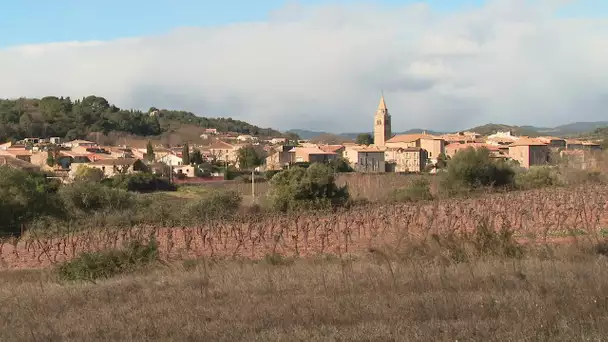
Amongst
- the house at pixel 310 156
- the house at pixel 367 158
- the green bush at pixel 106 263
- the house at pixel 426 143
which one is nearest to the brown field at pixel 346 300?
the green bush at pixel 106 263

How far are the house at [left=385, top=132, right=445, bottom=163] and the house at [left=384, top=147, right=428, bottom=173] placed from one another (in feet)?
19.3

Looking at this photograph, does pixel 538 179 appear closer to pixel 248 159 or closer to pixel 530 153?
pixel 248 159

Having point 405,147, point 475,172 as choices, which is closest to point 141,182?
point 475,172

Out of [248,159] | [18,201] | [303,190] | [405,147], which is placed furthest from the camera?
[405,147]

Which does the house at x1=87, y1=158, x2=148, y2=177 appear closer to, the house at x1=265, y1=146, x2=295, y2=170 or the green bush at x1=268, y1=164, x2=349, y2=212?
the house at x1=265, y1=146, x2=295, y2=170

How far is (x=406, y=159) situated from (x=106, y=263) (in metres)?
82.3

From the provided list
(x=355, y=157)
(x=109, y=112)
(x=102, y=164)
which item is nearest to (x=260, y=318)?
(x=102, y=164)

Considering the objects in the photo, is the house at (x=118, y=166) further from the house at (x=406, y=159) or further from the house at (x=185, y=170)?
the house at (x=406, y=159)

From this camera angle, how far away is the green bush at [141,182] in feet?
162

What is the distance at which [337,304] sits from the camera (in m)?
6.06

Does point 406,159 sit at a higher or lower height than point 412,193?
higher

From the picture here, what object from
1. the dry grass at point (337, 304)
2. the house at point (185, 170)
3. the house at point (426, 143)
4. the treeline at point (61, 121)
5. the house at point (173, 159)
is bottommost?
the dry grass at point (337, 304)

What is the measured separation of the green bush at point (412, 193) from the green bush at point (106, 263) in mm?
19281

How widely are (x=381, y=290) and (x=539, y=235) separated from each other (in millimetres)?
6989
